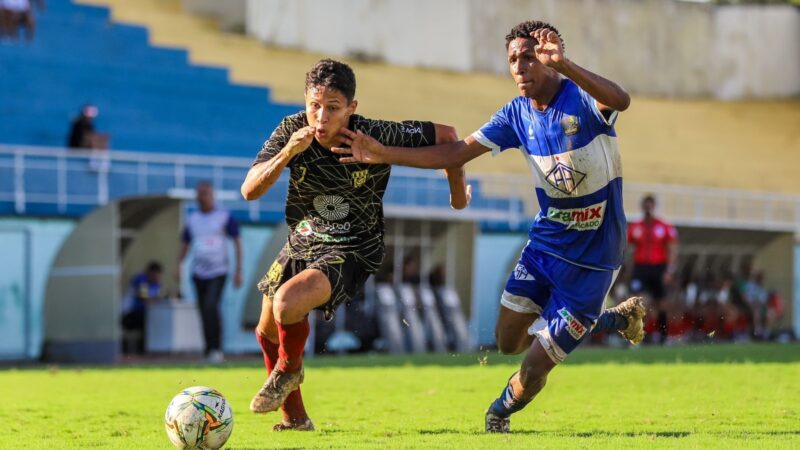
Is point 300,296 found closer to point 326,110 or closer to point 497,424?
point 326,110

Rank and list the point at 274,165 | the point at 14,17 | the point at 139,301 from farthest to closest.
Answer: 1. the point at 14,17
2. the point at 139,301
3. the point at 274,165

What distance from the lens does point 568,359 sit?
16.6m

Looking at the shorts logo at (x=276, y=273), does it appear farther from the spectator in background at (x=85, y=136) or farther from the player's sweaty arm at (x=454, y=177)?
the spectator in background at (x=85, y=136)

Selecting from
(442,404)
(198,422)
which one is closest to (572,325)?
(198,422)

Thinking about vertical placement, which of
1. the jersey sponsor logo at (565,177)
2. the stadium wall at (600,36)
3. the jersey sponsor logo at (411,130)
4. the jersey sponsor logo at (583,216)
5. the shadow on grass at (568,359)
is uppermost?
the stadium wall at (600,36)

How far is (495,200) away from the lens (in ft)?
87.2

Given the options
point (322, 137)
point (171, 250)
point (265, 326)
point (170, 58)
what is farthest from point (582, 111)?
point (170, 58)

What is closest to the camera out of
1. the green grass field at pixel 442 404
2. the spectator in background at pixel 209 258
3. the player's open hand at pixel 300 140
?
the player's open hand at pixel 300 140

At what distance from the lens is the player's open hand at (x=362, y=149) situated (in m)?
7.82

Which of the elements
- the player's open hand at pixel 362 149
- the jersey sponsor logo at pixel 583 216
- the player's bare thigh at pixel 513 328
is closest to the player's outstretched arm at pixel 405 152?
the player's open hand at pixel 362 149

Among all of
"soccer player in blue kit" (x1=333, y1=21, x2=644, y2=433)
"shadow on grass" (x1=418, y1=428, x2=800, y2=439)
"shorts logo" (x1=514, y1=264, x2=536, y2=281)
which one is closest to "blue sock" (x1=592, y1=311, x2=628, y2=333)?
"soccer player in blue kit" (x1=333, y1=21, x2=644, y2=433)

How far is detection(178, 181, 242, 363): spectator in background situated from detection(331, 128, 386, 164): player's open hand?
9.48 meters

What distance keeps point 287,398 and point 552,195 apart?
1.95m

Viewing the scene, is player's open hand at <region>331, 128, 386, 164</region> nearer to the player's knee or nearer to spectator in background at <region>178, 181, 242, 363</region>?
the player's knee
